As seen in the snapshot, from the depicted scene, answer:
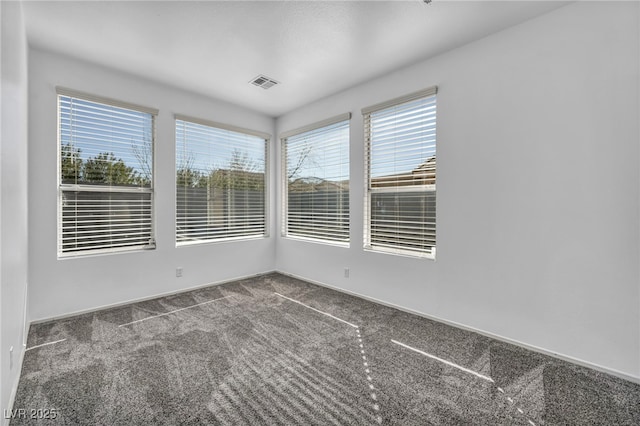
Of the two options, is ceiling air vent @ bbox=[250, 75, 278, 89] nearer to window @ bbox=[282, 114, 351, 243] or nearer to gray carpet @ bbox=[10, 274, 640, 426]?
window @ bbox=[282, 114, 351, 243]

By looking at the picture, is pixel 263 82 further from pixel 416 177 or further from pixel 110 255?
pixel 110 255

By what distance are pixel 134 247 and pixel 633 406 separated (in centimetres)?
462

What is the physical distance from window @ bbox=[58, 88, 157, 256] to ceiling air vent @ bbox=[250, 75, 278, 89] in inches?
52.1

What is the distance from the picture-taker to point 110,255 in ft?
10.9

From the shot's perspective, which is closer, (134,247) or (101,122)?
(101,122)

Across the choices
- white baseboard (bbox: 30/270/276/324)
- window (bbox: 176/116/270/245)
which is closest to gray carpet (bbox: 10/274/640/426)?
white baseboard (bbox: 30/270/276/324)

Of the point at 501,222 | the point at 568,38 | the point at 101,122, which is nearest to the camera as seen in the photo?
the point at 568,38

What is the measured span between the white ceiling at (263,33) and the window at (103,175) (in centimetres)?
53

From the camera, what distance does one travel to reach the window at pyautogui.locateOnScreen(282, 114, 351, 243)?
4.07 meters

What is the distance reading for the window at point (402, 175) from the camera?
3.14 metres

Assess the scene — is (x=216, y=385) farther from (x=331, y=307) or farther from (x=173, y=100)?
(x=173, y=100)

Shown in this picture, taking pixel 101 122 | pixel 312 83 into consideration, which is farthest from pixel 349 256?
pixel 101 122

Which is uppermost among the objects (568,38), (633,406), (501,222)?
(568,38)

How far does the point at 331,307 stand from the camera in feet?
11.2
